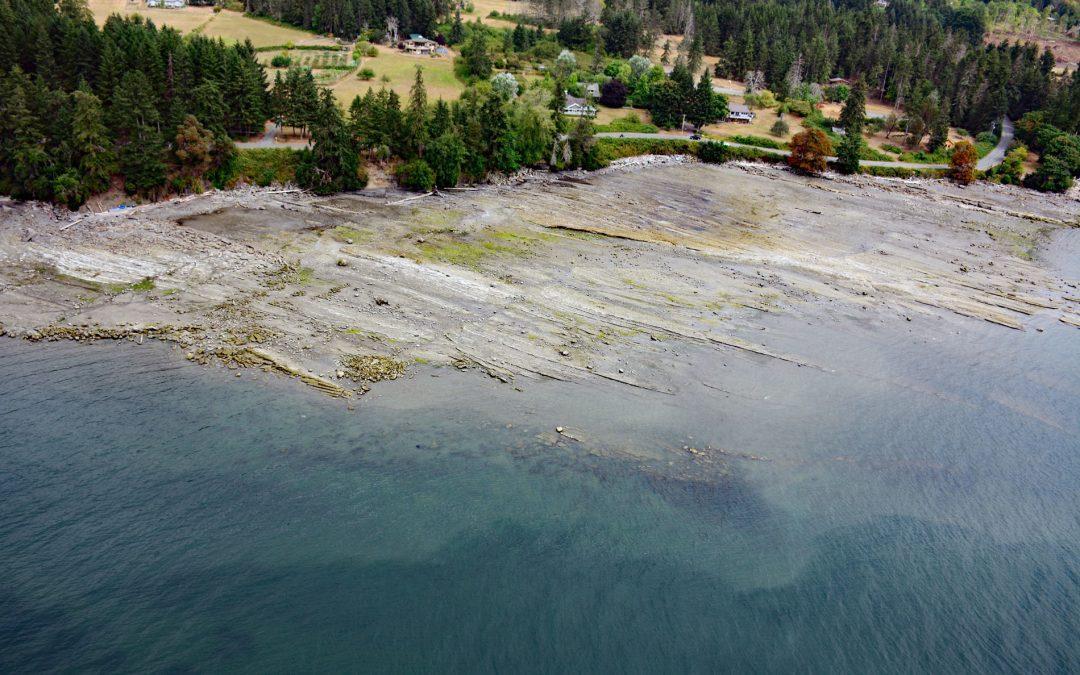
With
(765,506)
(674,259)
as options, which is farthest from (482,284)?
(765,506)

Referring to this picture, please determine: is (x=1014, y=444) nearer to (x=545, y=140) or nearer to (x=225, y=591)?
(x=225, y=591)

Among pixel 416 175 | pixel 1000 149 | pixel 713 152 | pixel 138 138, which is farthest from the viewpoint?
pixel 1000 149

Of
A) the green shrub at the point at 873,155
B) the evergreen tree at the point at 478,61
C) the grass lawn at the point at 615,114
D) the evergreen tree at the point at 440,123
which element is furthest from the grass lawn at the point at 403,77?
the green shrub at the point at 873,155

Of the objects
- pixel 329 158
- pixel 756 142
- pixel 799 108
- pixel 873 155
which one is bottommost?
pixel 329 158

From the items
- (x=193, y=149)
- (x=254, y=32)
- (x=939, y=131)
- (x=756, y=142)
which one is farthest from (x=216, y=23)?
(x=939, y=131)

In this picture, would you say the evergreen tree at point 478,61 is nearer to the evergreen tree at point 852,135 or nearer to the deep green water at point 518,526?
the evergreen tree at point 852,135

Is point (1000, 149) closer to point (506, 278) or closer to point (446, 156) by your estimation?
point (446, 156)

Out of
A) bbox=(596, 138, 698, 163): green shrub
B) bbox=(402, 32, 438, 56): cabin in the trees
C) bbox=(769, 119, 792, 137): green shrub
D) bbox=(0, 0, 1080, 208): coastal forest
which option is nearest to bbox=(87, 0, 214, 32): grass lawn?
bbox=(0, 0, 1080, 208): coastal forest
